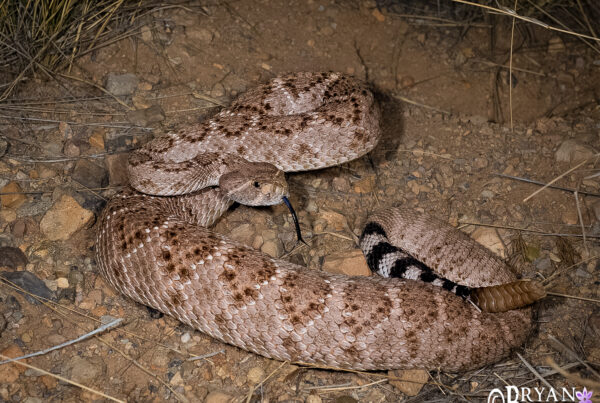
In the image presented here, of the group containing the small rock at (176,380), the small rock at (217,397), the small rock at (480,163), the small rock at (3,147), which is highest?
the small rock at (3,147)

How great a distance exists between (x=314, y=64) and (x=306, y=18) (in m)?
0.62

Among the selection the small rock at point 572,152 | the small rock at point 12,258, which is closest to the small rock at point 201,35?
the small rock at point 12,258

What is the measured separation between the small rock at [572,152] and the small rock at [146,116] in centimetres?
344

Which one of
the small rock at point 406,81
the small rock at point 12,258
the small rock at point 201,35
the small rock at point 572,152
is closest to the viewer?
the small rock at point 12,258

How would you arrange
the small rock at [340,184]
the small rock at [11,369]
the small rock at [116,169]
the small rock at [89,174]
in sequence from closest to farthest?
the small rock at [11,369]
the small rock at [89,174]
the small rock at [116,169]
the small rock at [340,184]

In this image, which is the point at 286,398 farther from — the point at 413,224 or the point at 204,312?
the point at 413,224

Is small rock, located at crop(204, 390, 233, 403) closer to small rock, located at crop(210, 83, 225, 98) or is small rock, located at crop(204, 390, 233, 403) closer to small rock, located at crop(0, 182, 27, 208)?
small rock, located at crop(0, 182, 27, 208)

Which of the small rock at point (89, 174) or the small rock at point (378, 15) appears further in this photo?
the small rock at point (378, 15)

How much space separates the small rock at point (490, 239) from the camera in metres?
4.59

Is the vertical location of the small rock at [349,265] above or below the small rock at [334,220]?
below

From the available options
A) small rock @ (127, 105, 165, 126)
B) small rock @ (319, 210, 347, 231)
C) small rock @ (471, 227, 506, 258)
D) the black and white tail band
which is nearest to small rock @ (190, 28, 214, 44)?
small rock @ (127, 105, 165, 126)

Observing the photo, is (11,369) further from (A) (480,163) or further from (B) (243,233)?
(A) (480,163)

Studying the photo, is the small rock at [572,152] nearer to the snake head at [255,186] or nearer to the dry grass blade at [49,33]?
the snake head at [255,186]

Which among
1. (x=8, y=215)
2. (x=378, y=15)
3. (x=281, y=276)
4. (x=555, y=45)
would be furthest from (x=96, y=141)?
(x=555, y=45)
